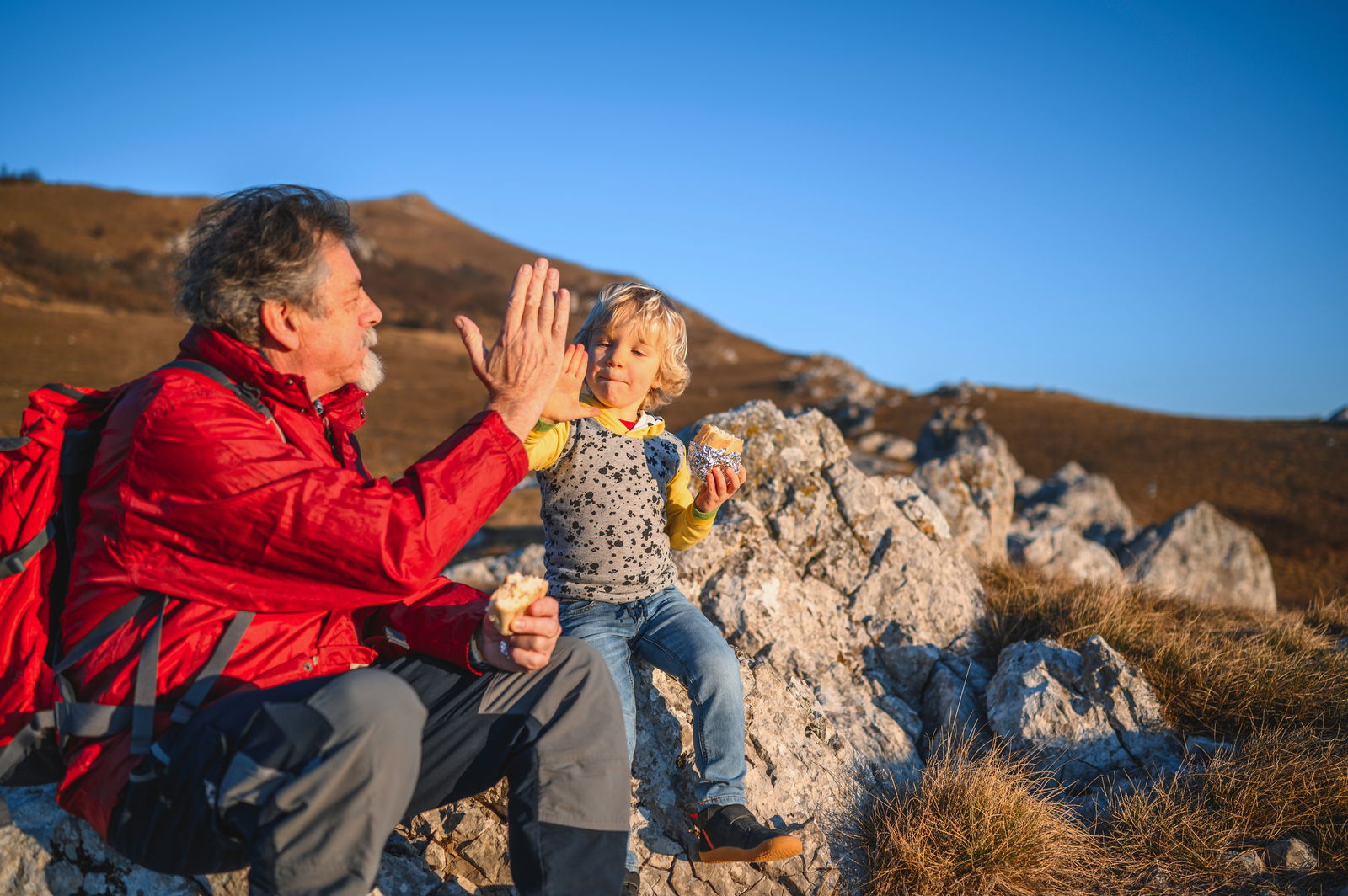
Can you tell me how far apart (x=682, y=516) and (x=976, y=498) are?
523 centimetres

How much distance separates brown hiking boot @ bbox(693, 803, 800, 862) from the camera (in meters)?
2.76

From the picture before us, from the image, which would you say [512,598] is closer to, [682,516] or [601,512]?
[601,512]

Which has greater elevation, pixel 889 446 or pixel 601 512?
pixel 889 446

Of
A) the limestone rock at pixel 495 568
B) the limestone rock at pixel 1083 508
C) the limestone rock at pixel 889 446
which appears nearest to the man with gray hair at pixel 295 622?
the limestone rock at pixel 495 568

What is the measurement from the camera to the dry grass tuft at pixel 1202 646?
405 centimetres

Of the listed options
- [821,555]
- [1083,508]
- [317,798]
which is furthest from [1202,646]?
[1083,508]

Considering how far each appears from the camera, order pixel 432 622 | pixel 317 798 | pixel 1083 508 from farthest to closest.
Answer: pixel 1083 508, pixel 432 622, pixel 317 798

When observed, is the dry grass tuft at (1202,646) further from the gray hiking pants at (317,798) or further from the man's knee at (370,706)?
the man's knee at (370,706)

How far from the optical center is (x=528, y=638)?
2.38m

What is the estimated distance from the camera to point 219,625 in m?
2.18

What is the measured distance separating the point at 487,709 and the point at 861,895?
1.74 m

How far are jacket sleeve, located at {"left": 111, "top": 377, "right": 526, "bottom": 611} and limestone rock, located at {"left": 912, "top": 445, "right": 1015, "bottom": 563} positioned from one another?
5.73m

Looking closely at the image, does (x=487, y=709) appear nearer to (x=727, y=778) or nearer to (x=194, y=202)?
(x=727, y=778)

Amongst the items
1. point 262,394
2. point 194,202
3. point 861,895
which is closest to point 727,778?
point 861,895
